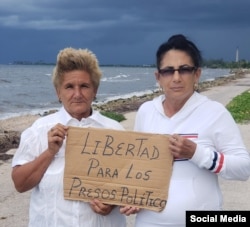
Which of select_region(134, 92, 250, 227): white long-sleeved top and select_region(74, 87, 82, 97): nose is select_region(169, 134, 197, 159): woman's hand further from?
select_region(74, 87, 82, 97): nose

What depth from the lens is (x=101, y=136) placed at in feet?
10.3

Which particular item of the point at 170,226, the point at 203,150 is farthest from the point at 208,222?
the point at 203,150

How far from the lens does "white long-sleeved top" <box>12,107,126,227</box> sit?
3.07 meters

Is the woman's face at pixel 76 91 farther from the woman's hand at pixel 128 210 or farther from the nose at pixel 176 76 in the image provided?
the woman's hand at pixel 128 210

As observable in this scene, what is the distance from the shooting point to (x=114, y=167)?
123 inches

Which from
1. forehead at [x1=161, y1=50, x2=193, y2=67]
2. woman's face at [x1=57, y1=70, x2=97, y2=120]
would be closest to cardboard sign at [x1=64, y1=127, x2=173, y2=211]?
woman's face at [x1=57, y1=70, x2=97, y2=120]

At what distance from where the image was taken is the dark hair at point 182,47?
3041 millimetres

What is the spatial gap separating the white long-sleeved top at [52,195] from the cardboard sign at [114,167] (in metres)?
0.05

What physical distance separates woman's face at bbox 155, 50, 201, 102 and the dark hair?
22 millimetres

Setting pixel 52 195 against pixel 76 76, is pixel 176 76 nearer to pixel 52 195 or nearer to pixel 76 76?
pixel 76 76

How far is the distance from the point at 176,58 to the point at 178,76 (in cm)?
12

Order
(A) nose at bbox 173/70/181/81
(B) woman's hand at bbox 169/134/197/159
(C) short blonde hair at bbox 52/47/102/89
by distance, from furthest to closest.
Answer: (C) short blonde hair at bbox 52/47/102/89
(A) nose at bbox 173/70/181/81
(B) woman's hand at bbox 169/134/197/159

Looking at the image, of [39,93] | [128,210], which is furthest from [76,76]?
[39,93]

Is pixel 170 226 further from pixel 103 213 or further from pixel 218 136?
pixel 218 136
